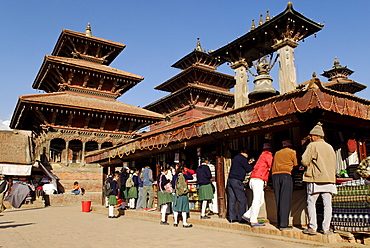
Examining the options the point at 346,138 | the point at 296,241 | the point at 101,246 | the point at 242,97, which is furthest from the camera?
the point at 242,97

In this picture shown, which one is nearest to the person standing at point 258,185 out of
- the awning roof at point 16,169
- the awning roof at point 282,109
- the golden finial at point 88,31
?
the awning roof at point 282,109

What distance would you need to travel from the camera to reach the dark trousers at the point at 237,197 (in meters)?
7.96

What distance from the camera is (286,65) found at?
14.3 meters

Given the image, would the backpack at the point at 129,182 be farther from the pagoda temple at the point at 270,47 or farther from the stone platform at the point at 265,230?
the pagoda temple at the point at 270,47

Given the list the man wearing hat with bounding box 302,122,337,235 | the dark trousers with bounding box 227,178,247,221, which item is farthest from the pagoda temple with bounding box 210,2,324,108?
the man wearing hat with bounding box 302,122,337,235

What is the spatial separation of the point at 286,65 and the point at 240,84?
2.26 metres

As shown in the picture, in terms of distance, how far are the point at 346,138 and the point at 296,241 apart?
12.6 feet

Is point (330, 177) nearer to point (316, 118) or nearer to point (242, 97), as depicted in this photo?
point (316, 118)

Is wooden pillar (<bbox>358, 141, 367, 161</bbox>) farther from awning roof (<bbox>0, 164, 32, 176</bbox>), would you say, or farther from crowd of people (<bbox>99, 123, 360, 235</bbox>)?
awning roof (<bbox>0, 164, 32, 176</bbox>)

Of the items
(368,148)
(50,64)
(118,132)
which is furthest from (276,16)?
(50,64)

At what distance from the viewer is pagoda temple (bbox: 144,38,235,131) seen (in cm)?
3316

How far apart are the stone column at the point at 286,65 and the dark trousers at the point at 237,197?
7234mm

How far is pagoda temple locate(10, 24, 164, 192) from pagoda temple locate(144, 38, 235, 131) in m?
6.25

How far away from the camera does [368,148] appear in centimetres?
952
